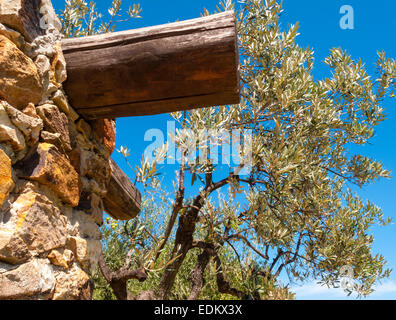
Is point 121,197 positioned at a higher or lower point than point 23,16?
lower

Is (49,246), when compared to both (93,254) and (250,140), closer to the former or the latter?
(93,254)

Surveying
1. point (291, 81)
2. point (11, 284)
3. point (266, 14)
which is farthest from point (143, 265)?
point (266, 14)

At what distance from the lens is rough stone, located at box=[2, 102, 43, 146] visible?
1847 millimetres

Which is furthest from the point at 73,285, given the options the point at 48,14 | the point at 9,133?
the point at 48,14

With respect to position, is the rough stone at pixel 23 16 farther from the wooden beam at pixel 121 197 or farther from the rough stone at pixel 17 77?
the wooden beam at pixel 121 197

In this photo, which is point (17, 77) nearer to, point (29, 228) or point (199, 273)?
point (29, 228)

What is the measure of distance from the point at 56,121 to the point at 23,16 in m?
0.60

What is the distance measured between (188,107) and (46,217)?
1.06 m

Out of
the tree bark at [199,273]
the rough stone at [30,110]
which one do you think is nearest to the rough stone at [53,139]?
the rough stone at [30,110]

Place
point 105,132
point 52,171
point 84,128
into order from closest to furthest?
point 52,171, point 84,128, point 105,132

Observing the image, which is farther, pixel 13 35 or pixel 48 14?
pixel 48 14

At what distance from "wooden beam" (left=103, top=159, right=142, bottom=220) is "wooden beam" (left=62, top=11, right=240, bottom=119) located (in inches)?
35.4

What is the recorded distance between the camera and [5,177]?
5.77 feet

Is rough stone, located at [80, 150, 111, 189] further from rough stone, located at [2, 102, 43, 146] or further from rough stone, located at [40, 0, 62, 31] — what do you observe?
rough stone, located at [40, 0, 62, 31]
